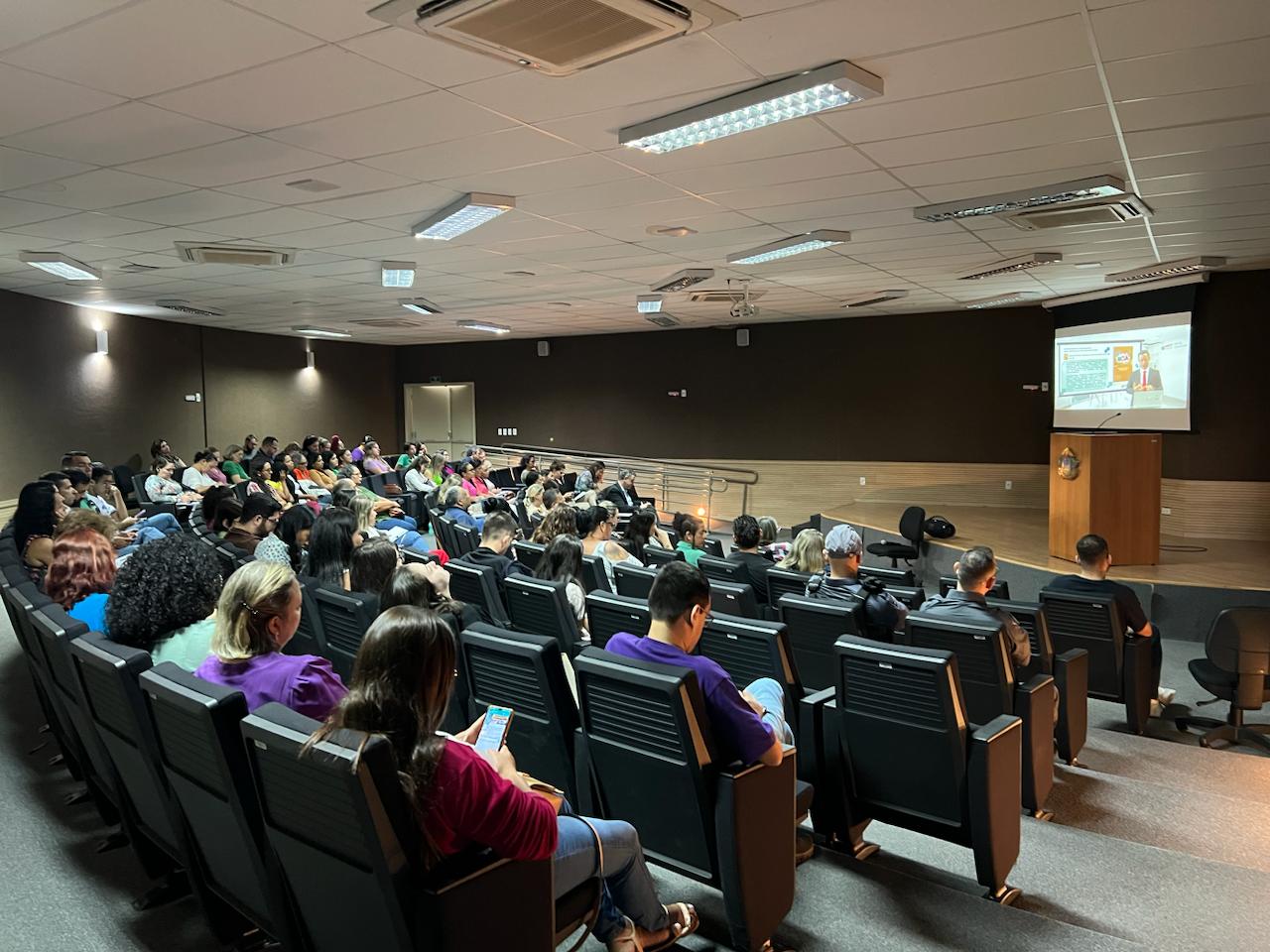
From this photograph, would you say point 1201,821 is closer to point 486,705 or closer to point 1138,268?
point 486,705

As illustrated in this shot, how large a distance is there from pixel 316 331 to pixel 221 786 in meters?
15.0

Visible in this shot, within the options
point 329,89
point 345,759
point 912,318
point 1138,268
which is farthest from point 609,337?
point 345,759

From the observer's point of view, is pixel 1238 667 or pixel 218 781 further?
pixel 1238 667

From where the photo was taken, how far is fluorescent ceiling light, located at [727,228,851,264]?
739 centimetres

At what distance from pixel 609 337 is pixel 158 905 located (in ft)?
50.1

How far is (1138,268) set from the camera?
977 cm

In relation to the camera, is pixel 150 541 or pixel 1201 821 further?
pixel 1201 821

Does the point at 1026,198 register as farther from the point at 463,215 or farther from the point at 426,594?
the point at 426,594

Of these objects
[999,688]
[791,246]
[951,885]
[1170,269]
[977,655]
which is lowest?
[951,885]

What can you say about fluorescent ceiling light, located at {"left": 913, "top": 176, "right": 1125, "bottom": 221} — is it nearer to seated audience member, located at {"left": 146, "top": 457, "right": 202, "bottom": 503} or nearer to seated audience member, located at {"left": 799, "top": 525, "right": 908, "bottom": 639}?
seated audience member, located at {"left": 799, "top": 525, "right": 908, "bottom": 639}

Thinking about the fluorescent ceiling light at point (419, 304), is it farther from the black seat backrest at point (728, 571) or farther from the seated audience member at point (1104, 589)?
the seated audience member at point (1104, 589)

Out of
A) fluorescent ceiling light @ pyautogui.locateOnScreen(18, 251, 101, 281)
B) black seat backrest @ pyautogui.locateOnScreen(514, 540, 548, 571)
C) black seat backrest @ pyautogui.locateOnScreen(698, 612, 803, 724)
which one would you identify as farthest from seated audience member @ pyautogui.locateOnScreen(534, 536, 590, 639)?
fluorescent ceiling light @ pyautogui.locateOnScreen(18, 251, 101, 281)

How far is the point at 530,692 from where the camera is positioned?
2.91 meters

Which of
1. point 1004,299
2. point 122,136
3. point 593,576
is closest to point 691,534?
point 593,576
